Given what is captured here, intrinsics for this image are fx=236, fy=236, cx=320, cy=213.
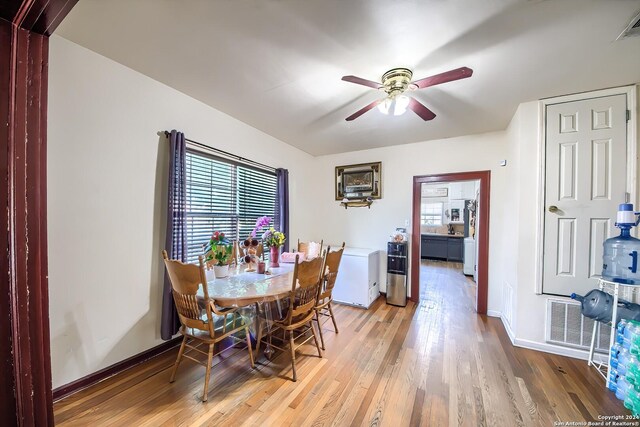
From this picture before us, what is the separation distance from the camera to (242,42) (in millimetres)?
1616

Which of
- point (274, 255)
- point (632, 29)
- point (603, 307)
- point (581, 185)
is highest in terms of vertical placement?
point (632, 29)

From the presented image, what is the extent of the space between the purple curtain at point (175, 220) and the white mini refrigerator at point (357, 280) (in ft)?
7.21

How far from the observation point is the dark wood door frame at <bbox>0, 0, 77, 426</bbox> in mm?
971

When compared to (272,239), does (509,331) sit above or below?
below

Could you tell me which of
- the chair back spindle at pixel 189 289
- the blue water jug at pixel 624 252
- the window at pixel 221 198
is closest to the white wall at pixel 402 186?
the blue water jug at pixel 624 252

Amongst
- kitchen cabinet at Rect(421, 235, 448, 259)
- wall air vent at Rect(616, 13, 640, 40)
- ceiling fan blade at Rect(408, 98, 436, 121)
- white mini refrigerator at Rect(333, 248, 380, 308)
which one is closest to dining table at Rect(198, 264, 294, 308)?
white mini refrigerator at Rect(333, 248, 380, 308)

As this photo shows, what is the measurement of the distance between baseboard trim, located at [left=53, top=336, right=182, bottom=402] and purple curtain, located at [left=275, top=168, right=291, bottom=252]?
1.84 meters

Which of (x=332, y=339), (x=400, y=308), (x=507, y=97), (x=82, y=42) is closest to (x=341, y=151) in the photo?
(x=507, y=97)

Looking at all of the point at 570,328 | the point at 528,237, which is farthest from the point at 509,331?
the point at 528,237

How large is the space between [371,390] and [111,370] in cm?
208

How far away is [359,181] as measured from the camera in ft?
13.8

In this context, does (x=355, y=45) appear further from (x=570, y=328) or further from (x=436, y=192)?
(x=436, y=192)

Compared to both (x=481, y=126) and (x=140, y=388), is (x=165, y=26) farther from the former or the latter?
(x=481, y=126)

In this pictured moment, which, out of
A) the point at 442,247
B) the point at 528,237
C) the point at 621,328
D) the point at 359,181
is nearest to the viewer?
the point at 621,328
